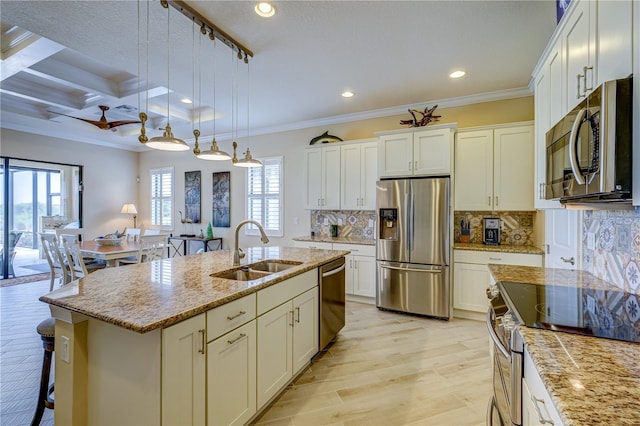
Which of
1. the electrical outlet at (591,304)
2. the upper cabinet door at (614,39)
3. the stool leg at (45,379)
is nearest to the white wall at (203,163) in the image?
the upper cabinet door at (614,39)

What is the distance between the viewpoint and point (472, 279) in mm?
3543

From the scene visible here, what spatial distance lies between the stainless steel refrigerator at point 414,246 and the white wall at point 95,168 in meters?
6.44

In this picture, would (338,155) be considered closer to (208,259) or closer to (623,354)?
(208,259)

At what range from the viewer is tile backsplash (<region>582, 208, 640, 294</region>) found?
4.84 ft

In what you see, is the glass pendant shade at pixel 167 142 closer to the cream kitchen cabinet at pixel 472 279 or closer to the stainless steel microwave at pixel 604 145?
the stainless steel microwave at pixel 604 145

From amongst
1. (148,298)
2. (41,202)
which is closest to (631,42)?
(148,298)

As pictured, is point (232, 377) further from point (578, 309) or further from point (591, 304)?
point (591, 304)

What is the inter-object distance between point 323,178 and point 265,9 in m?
2.71

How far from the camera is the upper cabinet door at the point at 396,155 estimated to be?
12.6 ft

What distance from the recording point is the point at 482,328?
336cm

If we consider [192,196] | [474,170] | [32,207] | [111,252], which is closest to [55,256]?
[111,252]

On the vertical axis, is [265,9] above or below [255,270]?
above

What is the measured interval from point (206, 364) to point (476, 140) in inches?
149

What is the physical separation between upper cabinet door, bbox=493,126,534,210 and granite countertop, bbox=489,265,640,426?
290cm
